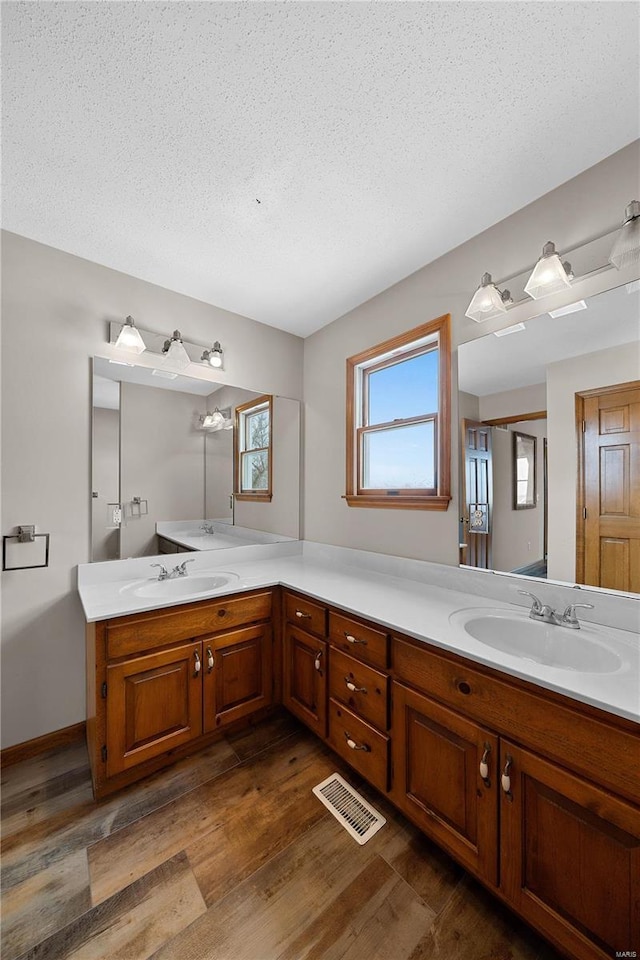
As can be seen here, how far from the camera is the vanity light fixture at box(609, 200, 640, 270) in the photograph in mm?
1191

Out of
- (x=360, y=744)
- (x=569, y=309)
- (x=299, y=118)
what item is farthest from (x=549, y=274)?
(x=360, y=744)

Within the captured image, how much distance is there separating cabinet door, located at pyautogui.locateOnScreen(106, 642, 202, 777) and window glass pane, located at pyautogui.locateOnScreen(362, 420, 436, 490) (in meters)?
1.40

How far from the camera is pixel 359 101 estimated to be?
116 centimetres

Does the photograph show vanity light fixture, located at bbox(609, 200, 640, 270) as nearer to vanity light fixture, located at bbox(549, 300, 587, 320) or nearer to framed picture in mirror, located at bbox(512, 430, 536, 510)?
vanity light fixture, located at bbox(549, 300, 587, 320)

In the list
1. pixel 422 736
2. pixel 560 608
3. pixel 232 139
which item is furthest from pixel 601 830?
pixel 232 139

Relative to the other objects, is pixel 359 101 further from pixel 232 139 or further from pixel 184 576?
pixel 184 576

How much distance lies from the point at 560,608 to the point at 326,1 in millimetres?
2059

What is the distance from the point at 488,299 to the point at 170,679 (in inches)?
88.4

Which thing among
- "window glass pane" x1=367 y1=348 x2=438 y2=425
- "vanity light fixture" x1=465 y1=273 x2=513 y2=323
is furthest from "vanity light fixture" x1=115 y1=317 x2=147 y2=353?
"vanity light fixture" x1=465 y1=273 x2=513 y2=323

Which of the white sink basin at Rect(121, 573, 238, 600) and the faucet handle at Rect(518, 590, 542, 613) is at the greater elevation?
the faucet handle at Rect(518, 590, 542, 613)

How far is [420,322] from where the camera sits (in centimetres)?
202

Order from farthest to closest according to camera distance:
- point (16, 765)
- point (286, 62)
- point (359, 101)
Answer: point (16, 765) < point (359, 101) < point (286, 62)

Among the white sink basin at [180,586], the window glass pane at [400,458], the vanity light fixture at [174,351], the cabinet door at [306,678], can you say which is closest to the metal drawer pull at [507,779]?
the cabinet door at [306,678]

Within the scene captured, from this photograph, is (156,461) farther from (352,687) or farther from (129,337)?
(352,687)
